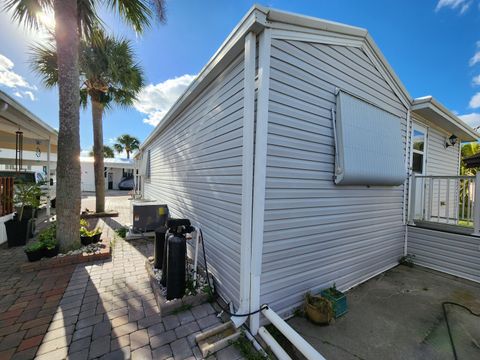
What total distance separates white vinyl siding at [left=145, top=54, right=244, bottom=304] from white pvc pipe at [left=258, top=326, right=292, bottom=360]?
43cm

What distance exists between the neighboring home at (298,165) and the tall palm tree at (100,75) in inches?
195

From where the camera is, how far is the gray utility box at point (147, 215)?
5250mm

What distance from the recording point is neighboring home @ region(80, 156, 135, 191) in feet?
63.6

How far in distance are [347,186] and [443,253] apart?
2909 millimetres

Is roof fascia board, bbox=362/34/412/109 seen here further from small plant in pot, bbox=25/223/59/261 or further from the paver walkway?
small plant in pot, bbox=25/223/59/261

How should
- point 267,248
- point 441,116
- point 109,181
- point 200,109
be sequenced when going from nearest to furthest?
point 267,248 → point 200,109 → point 441,116 → point 109,181

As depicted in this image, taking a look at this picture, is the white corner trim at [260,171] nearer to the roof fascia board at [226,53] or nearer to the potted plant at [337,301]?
the roof fascia board at [226,53]

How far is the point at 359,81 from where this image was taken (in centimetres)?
344

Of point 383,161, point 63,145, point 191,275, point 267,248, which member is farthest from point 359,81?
point 63,145

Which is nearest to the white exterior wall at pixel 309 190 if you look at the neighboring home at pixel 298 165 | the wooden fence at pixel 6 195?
the neighboring home at pixel 298 165

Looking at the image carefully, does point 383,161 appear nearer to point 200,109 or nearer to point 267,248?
point 267,248

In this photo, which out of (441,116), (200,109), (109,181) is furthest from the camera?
(109,181)

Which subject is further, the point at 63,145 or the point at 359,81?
the point at 63,145

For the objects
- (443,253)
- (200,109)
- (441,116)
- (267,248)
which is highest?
(441,116)
